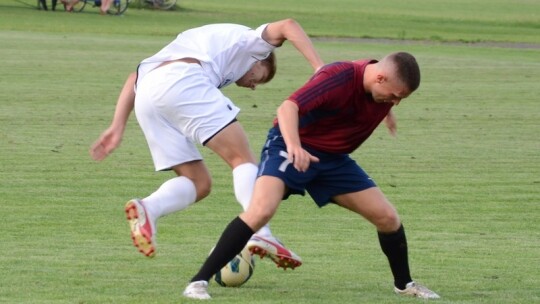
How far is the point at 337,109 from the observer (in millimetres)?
7105

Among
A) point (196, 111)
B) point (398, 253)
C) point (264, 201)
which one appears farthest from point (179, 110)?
point (398, 253)

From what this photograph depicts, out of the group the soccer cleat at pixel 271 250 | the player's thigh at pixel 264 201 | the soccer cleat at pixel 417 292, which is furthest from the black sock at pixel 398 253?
the player's thigh at pixel 264 201

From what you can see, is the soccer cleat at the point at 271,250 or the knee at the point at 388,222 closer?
the soccer cleat at the point at 271,250

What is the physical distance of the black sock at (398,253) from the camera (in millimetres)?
7520

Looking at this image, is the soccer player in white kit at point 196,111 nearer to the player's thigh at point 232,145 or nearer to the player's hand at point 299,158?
the player's thigh at point 232,145

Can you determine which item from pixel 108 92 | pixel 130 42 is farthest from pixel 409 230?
pixel 130 42

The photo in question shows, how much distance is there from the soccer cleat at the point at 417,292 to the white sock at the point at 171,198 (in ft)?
4.65

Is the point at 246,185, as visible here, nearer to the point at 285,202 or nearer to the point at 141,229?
the point at 141,229

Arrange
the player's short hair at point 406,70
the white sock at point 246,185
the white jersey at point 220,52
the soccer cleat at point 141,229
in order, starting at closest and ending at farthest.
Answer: the player's short hair at point 406,70 → the soccer cleat at point 141,229 → the white sock at point 246,185 → the white jersey at point 220,52

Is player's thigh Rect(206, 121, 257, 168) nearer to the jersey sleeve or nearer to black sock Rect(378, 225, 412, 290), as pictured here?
the jersey sleeve

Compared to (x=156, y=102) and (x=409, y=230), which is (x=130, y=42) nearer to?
(x=409, y=230)

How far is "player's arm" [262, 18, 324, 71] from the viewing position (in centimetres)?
773

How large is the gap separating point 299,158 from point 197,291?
1.01 meters

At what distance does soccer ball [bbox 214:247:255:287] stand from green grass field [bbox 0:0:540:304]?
0.07m
